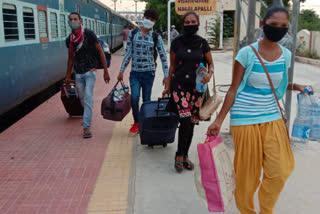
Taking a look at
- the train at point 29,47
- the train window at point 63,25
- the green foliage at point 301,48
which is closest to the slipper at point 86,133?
the train at point 29,47

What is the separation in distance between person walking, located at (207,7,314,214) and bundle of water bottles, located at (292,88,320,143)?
14.2 inches

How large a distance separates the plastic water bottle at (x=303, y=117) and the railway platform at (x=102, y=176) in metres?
0.65

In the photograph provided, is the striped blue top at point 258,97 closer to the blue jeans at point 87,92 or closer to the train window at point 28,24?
the blue jeans at point 87,92

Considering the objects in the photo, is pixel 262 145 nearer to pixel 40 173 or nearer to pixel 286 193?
pixel 286 193

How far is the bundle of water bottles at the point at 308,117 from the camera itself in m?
2.86

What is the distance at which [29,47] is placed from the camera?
7312 millimetres

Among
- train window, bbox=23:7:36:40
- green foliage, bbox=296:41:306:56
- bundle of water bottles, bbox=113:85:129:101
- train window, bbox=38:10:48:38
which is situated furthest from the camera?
green foliage, bbox=296:41:306:56

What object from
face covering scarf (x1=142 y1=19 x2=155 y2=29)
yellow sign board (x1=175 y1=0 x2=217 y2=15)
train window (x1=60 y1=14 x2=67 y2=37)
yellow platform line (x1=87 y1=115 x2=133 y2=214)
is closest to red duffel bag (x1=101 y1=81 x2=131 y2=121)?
yellow platform line (x1=87 y1=115 x2=133 y2=214)

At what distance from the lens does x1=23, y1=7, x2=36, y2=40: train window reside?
A: 283 inches

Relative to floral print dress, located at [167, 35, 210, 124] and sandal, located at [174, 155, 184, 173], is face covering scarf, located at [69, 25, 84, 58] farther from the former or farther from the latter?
sandal, located at [174, 155, 184, 173]

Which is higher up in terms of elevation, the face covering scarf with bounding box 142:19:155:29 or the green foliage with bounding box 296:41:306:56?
the face covering scarf with bounding box 142:19:155:29

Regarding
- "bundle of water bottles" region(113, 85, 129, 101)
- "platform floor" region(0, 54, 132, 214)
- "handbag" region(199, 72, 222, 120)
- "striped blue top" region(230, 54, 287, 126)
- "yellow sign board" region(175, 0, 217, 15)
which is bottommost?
"platform floor" region(0, 54, 132, 214)

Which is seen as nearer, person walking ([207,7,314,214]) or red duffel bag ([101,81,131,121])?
person walking ([207,7,314,214])

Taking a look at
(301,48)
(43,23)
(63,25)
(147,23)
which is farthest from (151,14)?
(301,48)
